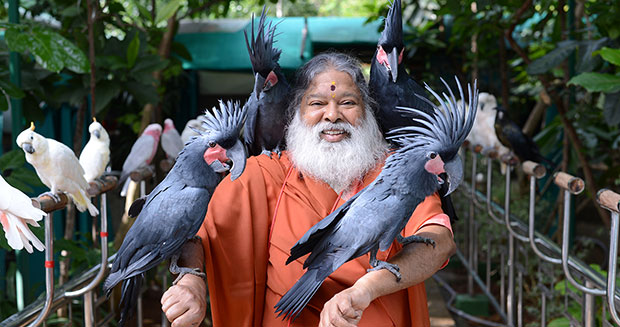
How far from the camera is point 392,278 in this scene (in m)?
1.44

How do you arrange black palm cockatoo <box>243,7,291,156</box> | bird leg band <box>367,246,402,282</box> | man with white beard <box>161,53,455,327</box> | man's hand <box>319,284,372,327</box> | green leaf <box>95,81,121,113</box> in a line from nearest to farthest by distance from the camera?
1. man's hand <box>319,284,372,327</box>
2. bird leg band <box>367,246,402,282</box>
3. man with white beard <box>161,53,455,327</box>
4. black palm cockatoo <box>243,7,291,156</box>
5. green leaf <box>95,81,121,113</box>

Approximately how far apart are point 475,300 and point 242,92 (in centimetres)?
367

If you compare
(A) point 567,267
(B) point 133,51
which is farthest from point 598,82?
(B) point 133,51

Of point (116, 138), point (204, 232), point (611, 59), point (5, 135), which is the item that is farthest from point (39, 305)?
point (116, 138)

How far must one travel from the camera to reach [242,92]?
6.50 meters

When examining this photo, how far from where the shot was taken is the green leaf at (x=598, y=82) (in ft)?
7.91

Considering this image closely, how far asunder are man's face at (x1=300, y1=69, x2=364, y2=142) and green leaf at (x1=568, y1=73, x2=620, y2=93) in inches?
45.5

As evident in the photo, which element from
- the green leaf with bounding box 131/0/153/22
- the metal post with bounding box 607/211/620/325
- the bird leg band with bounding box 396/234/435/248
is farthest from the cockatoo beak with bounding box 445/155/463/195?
the green leaf with bounding box 131/0/153/22

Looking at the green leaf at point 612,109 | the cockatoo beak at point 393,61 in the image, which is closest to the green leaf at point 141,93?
the cockatoo beak at point 393,61

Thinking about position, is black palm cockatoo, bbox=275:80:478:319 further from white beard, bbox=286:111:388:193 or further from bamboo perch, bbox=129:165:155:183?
bamboo perch, bbox=129:165:155:183

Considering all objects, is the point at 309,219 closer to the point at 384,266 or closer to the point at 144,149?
the point at 384,266

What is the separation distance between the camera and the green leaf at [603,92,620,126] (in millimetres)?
2693

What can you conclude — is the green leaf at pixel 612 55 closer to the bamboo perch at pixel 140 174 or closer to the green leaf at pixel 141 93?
the bamboo perch at pixel 140 174

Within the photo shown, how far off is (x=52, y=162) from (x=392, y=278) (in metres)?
1.37
